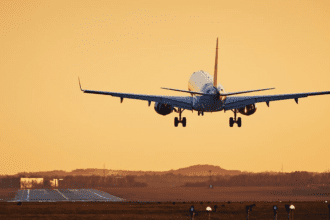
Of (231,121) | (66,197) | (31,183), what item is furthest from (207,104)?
(31,183)

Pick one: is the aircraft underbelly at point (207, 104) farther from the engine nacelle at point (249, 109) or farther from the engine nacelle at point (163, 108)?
the engine nacelle at point (163, 108)

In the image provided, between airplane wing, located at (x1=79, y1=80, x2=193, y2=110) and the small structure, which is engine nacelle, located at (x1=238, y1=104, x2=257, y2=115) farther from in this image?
the small structure

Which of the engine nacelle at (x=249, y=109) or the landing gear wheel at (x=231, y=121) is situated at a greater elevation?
the engine nacelle at (x=249, y=109)

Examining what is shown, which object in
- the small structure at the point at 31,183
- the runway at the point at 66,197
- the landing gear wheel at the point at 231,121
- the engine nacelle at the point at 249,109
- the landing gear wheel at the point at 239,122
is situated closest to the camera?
the engine nacelle at the point at 249,109

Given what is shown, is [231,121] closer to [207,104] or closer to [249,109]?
[249,109]

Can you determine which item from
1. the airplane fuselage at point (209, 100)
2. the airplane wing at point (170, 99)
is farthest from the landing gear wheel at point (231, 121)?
the airplane wing at point (170, 99)

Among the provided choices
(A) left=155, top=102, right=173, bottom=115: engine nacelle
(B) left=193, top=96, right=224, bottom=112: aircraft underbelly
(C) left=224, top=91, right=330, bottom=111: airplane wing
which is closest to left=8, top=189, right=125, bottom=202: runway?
(A) left=155, top=102, right=173, bottom=115: engine nacelle
